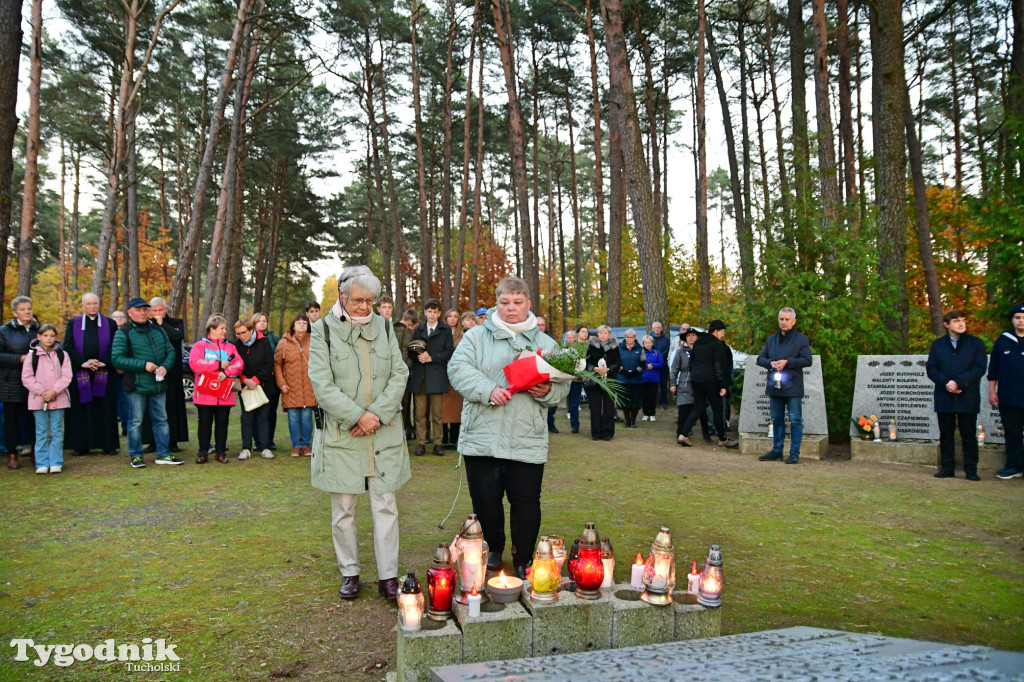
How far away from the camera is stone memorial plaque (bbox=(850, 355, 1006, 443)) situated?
9477 mm

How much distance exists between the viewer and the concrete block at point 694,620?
3371mm

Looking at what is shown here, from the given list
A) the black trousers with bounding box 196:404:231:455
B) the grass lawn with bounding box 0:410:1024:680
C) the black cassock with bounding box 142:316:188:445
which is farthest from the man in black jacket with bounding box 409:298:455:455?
the black cassock with bounding box 142:316:188:445

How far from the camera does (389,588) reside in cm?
429

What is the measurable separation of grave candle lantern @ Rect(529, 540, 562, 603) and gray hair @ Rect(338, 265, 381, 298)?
1.95 metres

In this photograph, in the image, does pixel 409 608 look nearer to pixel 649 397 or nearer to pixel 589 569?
pixel 589 569

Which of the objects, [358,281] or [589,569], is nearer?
[589,569]

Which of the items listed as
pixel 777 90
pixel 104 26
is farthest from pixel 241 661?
pixel 777 90

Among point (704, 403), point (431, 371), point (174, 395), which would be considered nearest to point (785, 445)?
point (704, 403)

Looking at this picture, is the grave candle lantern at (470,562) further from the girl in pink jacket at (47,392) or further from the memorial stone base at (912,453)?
the memorial stone base at (912,453)

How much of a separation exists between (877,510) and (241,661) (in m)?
5.99

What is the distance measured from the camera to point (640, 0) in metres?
20.3

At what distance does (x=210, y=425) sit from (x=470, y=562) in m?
7.00

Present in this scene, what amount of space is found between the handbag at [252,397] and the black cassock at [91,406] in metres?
1.77

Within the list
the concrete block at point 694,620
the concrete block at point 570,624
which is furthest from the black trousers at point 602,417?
the concrete block at point 570,624
